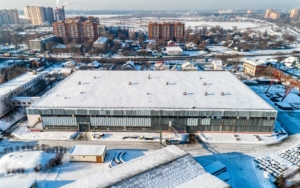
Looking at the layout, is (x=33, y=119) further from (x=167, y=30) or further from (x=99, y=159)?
(x=167, y=30)

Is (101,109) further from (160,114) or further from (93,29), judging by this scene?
(93,29)

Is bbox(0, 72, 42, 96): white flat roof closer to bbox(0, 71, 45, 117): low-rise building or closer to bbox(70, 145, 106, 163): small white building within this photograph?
bbox(0, 71, 45, 117): low-rise building

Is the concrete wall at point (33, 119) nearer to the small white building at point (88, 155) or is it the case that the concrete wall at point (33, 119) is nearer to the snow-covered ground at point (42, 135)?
the snow-covered ground at point (42, 135)

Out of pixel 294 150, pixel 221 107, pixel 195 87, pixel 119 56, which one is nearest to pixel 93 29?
pixel 119 56

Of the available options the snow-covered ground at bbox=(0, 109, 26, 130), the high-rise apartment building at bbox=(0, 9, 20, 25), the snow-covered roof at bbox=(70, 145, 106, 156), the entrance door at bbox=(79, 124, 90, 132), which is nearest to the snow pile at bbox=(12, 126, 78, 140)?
the entrance door at bbox=(79, 124, 90, 132)

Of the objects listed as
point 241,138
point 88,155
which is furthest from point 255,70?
point 88,155
